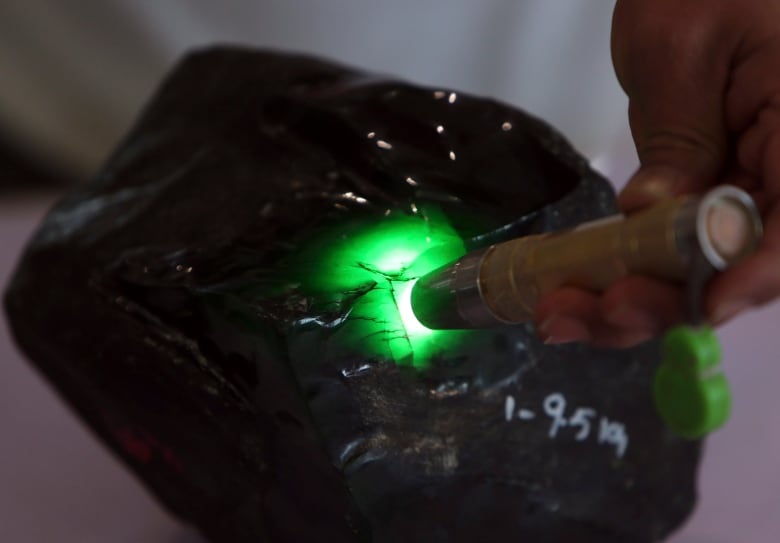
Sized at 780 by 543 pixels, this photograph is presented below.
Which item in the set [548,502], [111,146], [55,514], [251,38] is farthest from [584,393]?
[111,146]

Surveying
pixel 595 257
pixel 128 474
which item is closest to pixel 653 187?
pixel 595 257

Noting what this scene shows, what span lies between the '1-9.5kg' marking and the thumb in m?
0.13

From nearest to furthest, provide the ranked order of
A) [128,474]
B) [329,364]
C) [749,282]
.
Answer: [749,282] → [329,364] → [128,474]

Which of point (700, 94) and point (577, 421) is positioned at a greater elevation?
point (700, 94)

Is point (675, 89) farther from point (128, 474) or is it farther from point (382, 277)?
point (128, 474)

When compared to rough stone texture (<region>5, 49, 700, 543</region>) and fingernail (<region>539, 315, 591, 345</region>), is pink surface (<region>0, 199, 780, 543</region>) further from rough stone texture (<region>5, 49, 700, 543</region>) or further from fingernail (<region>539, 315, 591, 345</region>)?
fingernail (<region>539, 315, 591, 345</region>)

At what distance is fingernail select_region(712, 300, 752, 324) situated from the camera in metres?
0.31

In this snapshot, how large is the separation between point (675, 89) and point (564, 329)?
139 millimetres

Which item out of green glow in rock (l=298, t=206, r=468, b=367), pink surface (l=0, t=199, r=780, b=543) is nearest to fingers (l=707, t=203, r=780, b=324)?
green glow in rock (l=298, t=206, r=468, b=367)

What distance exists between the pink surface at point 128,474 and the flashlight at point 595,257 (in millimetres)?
298

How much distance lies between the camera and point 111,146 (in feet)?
4.03

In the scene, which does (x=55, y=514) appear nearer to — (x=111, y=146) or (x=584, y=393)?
(x=584, y=393)

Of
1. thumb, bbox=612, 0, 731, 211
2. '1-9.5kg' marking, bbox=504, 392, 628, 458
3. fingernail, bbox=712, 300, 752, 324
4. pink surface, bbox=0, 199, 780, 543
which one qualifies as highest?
thumb, bbox=612, 0, 731, 211

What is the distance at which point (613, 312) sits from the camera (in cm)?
32
